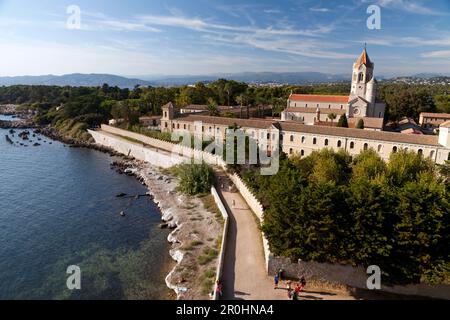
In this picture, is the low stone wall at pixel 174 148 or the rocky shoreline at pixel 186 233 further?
the low stone wall at pixel 174 148

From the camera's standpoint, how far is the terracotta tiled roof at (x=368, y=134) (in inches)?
1359

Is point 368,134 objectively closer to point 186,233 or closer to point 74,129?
point 186,233

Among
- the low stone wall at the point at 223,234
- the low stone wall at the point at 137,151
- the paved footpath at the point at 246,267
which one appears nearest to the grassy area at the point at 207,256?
the low stone wall at the point at 223,234

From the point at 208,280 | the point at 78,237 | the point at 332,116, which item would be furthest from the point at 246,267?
the point at 332,116

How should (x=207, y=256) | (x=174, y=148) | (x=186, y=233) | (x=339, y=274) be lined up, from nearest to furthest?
(x=339, y=274) → (x=207, y=256) → (x=186, y=233) → (x=174, y=148)

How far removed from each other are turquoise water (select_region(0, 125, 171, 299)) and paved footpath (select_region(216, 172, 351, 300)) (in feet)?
13.9

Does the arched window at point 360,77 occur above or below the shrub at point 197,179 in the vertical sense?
above

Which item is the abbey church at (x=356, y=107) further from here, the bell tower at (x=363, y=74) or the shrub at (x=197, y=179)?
the shrub at (x=197, y=179)

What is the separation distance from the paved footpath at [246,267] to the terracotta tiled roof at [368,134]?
1903cm

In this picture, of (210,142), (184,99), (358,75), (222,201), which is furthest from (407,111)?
(222,201)

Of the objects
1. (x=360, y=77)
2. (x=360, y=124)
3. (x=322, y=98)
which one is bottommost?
(x=360, y=124)

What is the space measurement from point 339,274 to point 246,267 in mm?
4899

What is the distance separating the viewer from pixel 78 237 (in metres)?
25.5
